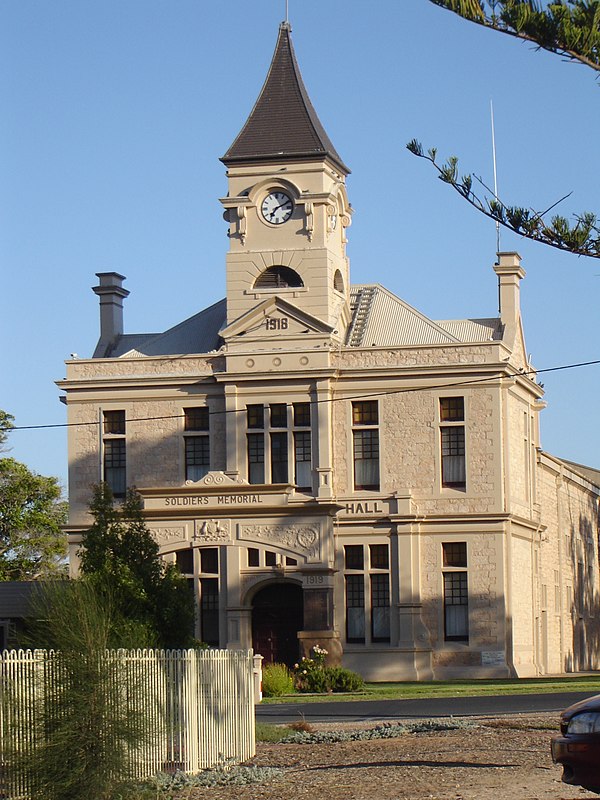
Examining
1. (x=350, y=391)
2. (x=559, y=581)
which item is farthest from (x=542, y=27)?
(x=559, y=581)

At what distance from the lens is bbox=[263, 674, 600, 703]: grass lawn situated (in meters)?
37.3

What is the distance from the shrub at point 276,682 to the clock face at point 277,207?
564 inches

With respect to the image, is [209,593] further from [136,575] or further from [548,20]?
[548,20]

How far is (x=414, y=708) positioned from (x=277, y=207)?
20.9 meters

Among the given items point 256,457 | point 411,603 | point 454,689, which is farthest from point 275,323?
point 454,689

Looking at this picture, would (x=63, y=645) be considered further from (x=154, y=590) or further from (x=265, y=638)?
(x=265, y=638)

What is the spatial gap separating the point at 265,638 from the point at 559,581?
14.5 m

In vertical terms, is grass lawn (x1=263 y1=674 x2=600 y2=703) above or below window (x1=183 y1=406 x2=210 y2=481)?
below

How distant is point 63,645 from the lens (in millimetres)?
17875

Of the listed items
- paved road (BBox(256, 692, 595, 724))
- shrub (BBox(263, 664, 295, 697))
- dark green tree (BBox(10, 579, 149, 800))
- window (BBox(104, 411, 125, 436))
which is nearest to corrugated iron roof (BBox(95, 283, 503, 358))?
window (BBox(104, 411, 125, 436))

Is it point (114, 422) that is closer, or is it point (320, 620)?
point (320, 620)

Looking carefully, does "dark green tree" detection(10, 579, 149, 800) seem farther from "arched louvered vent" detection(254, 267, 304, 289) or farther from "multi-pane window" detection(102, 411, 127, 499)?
"arched louvered vent" detection(254, 267, 304, 289)

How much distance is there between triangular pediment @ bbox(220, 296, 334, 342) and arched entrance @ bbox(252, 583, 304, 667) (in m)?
7.35

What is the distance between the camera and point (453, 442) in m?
47.4
